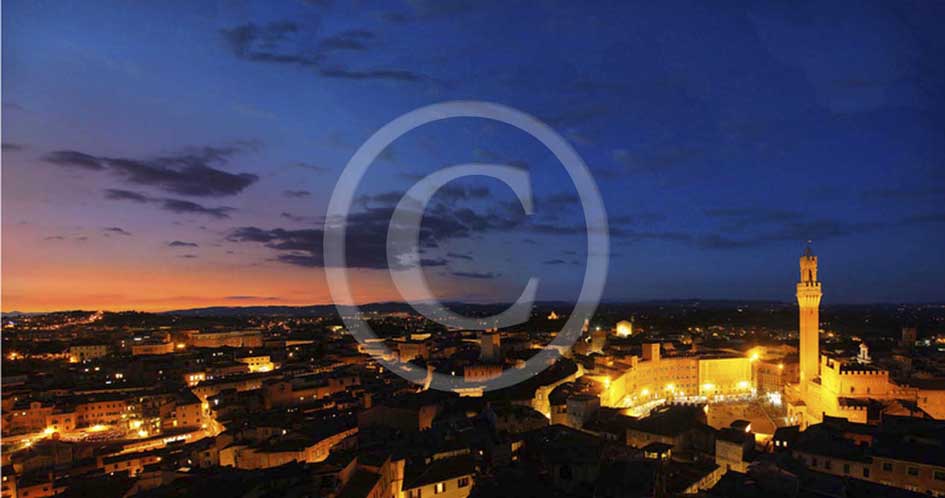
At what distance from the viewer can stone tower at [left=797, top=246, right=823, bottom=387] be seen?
30.2m

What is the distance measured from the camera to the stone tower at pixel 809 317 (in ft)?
99.2

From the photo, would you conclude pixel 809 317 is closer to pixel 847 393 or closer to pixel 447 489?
pixel 847 393

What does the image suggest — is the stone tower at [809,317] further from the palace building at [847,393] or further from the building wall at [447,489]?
the building wall at [447,489]

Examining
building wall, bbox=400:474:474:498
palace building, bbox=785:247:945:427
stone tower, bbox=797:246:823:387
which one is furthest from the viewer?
stone tower, bbox=797:246:823:387

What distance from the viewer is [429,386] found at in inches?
1319

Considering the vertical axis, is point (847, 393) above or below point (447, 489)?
above

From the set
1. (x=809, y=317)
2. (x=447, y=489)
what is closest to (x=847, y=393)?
(x=809, y=317)

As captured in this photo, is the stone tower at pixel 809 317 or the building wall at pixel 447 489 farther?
the stone tower at pixel 809 317

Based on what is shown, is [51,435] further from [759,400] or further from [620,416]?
[759,400]

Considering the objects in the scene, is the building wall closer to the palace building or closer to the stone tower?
the palace building

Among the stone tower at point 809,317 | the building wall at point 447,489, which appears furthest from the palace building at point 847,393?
the building wall at point 447,489

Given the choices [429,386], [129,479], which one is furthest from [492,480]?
[429,386]

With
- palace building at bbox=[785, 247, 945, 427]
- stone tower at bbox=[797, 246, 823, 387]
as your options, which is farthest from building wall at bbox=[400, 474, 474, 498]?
stone tower at bbox=[797, 246, 823, 387]

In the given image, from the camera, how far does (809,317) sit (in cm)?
3114
